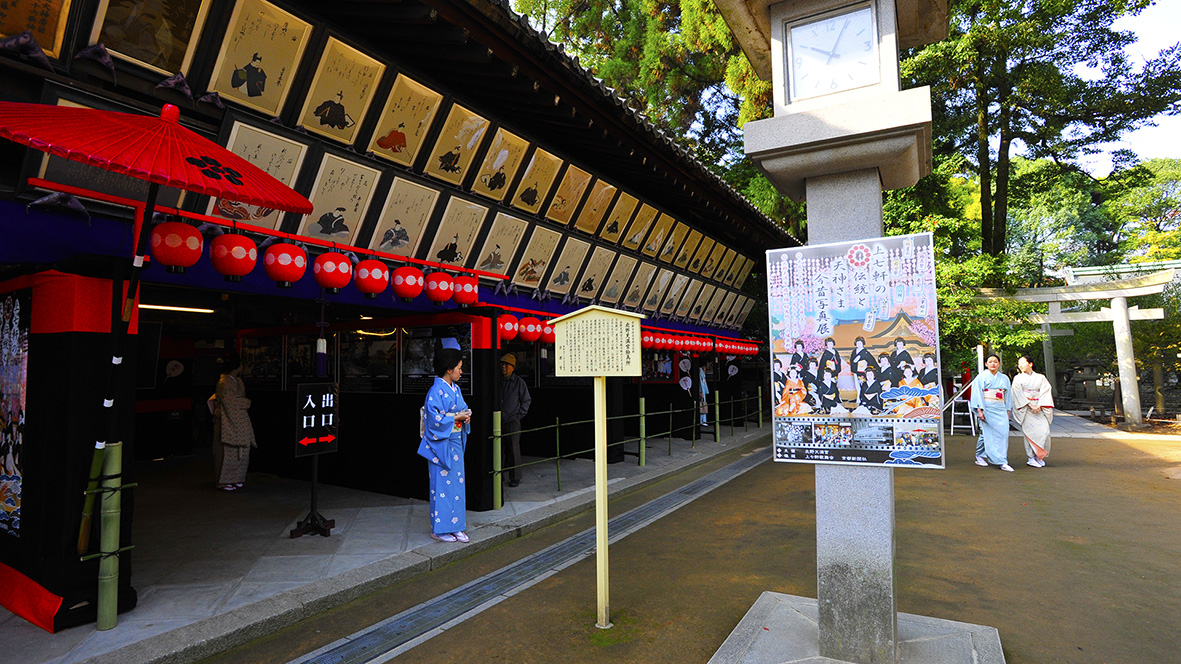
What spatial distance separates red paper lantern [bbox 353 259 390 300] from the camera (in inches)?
232

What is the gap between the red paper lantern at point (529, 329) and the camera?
855 centimetres

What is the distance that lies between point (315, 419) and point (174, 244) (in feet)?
7.85

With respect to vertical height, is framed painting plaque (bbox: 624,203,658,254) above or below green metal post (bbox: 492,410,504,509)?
above

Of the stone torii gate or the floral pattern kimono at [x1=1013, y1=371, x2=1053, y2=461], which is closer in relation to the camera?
the floral pattern kimono at [x1=1013, y1=371, x2=1053, y2=461]

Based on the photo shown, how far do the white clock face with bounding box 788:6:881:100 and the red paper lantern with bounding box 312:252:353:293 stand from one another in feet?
14.1

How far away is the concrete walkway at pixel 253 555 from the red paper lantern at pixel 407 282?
101 inches

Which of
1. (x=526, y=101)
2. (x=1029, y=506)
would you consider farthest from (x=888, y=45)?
(x=1029, y=506)

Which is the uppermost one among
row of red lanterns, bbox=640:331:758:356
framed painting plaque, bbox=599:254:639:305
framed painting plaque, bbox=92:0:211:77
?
framed painting plaque, bbox=92:0:211:77

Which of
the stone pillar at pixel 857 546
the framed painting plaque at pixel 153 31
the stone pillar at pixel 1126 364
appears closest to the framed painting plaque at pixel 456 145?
the framed painting plaque at pixel 153 31

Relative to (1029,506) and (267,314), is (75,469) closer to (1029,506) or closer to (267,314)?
(267,314)

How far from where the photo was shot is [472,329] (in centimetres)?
691

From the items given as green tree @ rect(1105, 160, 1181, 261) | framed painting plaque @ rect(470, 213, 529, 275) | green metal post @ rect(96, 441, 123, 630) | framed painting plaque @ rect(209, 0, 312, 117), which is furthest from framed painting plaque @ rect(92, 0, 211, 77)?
green tree @ rect(1105, 160, 1181, 261)

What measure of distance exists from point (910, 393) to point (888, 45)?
2.09 meters

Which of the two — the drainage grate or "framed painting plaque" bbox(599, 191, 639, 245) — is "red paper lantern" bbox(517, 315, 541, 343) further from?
the drainage grate
